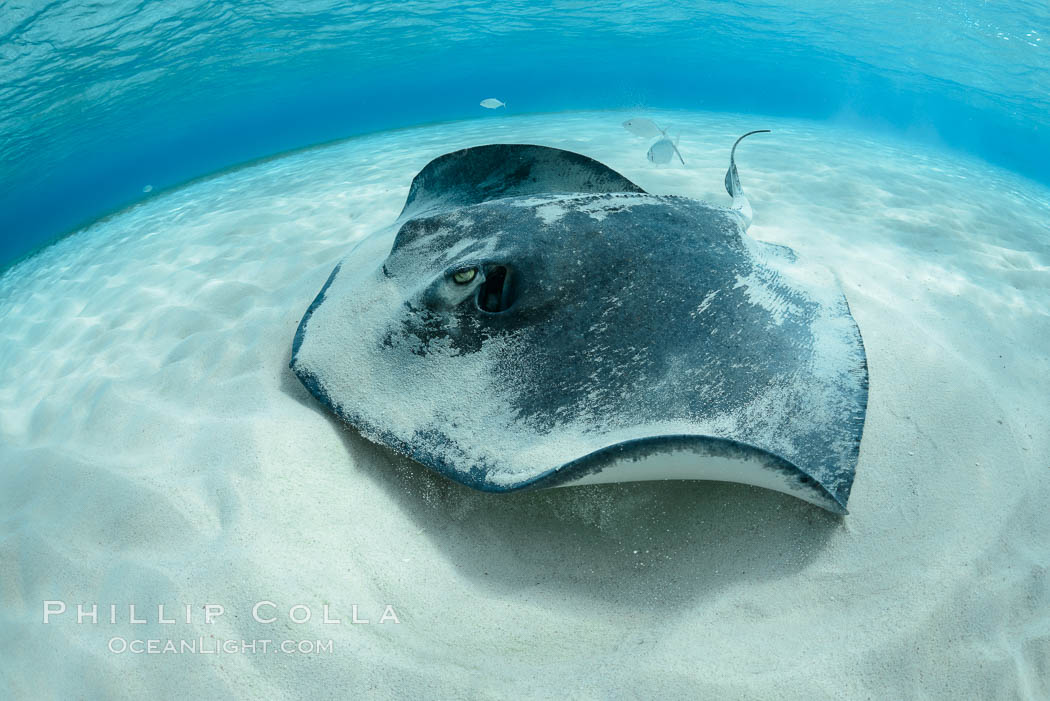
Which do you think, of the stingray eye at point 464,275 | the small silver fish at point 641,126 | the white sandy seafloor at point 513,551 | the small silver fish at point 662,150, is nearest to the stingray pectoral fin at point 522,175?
the stingray eye at point 464,275

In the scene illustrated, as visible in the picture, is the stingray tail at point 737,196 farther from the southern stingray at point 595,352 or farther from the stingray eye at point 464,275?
the stingray eye at point 464,275

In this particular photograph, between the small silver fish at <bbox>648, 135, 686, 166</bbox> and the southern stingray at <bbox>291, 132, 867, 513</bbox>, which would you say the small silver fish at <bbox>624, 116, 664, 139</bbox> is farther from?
the southern stingray at <bbox>291, 132, 867, 513</bbox>

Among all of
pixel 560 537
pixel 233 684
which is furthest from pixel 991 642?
pixel 233 684

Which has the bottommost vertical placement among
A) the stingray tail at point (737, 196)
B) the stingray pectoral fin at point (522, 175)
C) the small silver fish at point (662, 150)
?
the small silver fish at point (662, 150)

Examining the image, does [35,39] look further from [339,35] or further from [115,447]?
[115,447]

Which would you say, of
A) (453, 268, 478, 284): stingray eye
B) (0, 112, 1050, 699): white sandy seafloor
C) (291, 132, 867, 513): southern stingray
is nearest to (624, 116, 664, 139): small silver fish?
(0, 112, 1050, 699): white sandy seafloor

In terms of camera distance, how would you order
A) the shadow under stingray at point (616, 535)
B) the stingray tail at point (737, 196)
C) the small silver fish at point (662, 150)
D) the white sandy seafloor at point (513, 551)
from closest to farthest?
the white sandy seafloor at point (513, 551), the shadow under stingray at point (616, 535), the stingray tail at point (737, 196), the small silver fish at point (662, 150)

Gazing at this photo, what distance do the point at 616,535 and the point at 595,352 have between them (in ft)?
2.55

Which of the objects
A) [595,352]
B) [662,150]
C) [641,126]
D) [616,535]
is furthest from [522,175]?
[641,126]

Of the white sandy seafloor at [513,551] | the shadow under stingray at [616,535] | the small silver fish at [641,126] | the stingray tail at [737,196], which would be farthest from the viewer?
the small silver fish at [641,126]

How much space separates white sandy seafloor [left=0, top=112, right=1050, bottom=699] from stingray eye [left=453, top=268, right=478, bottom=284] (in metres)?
0.87

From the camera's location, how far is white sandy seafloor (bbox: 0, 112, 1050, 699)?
1.57m

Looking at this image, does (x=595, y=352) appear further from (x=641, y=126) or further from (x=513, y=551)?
(x=641, y=126)

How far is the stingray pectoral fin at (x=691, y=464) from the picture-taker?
1.46 m
